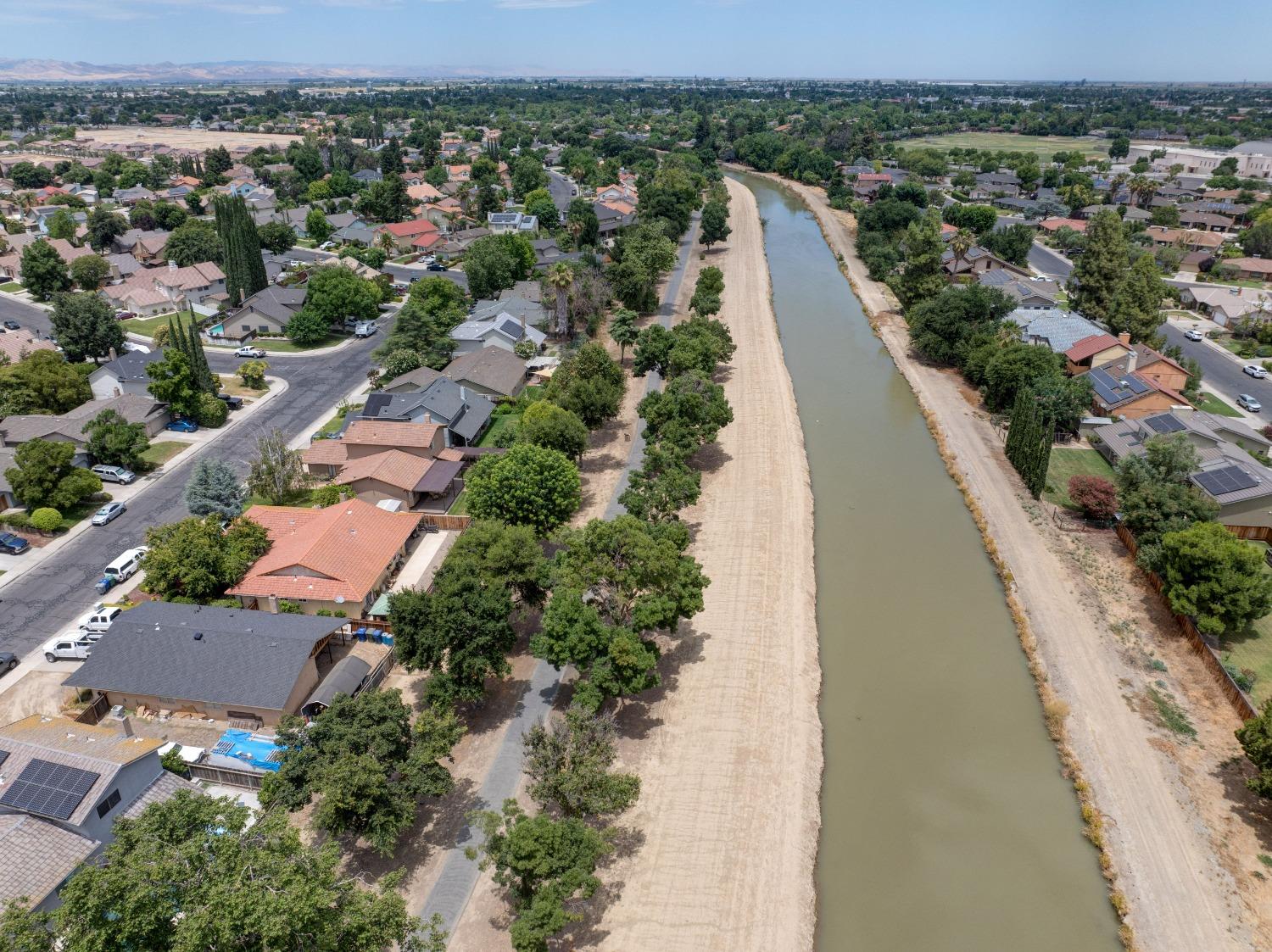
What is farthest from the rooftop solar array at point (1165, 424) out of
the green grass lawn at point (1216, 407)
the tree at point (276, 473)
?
the tree at point (276, 473)

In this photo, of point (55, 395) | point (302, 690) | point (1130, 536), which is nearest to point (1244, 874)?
point (1130, 536)

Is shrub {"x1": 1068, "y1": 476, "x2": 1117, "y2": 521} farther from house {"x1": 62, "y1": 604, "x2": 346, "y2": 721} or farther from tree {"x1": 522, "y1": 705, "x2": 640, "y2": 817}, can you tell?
house {"x1": 62, "y1": 604, "x2": 346, "y2": 721}

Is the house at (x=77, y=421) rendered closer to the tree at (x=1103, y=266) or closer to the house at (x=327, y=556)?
the house at (x=327, y=556)

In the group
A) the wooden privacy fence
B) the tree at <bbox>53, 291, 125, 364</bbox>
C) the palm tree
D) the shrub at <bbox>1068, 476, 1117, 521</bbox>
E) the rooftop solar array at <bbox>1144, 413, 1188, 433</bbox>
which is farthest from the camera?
the palm tree

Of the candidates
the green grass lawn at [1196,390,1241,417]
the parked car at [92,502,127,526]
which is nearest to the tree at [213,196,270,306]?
the parked car at [92,502,127,526]

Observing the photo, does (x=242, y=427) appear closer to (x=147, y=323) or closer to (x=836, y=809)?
(x=147, y=323)

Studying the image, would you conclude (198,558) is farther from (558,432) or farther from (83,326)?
(83,326)
